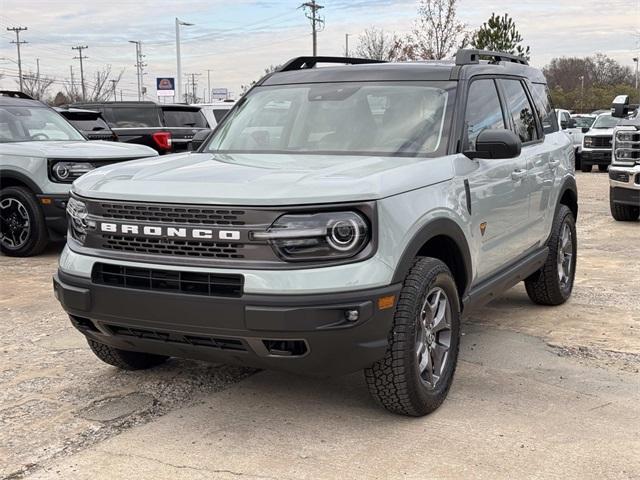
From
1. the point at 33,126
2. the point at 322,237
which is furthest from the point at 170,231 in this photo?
the point at 33,126

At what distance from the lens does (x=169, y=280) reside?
345 centimetres

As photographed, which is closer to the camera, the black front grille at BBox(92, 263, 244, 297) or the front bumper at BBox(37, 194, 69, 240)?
the black front grille at BBox(92, 263, 244, 297)

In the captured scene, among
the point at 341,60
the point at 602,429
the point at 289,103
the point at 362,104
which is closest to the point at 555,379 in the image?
the point at 602,429

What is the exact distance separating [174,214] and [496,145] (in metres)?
1.89

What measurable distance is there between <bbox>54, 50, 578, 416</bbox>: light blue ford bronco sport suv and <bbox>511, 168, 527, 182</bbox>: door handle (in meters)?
0.02

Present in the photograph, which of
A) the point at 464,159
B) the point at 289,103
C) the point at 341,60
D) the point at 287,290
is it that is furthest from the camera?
the point at 341,60

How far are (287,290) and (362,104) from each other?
5.73ft

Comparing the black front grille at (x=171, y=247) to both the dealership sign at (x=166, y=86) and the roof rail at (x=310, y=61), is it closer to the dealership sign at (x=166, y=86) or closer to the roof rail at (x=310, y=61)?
the roof rail at (x=310, y=61)

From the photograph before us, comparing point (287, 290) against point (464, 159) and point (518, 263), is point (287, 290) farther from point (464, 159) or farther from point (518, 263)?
point (518, 263)

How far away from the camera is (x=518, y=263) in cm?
518

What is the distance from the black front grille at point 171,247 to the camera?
11.1 ft

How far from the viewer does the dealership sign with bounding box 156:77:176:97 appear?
120 ft

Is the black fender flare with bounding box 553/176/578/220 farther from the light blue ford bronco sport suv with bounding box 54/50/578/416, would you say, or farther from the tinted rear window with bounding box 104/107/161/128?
the tinted rear window with bounding box 104/107/161/128

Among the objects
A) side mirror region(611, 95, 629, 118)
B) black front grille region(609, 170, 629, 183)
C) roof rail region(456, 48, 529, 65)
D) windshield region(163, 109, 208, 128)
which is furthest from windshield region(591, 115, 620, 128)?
roof rail region(456, 48, 529, 65)
